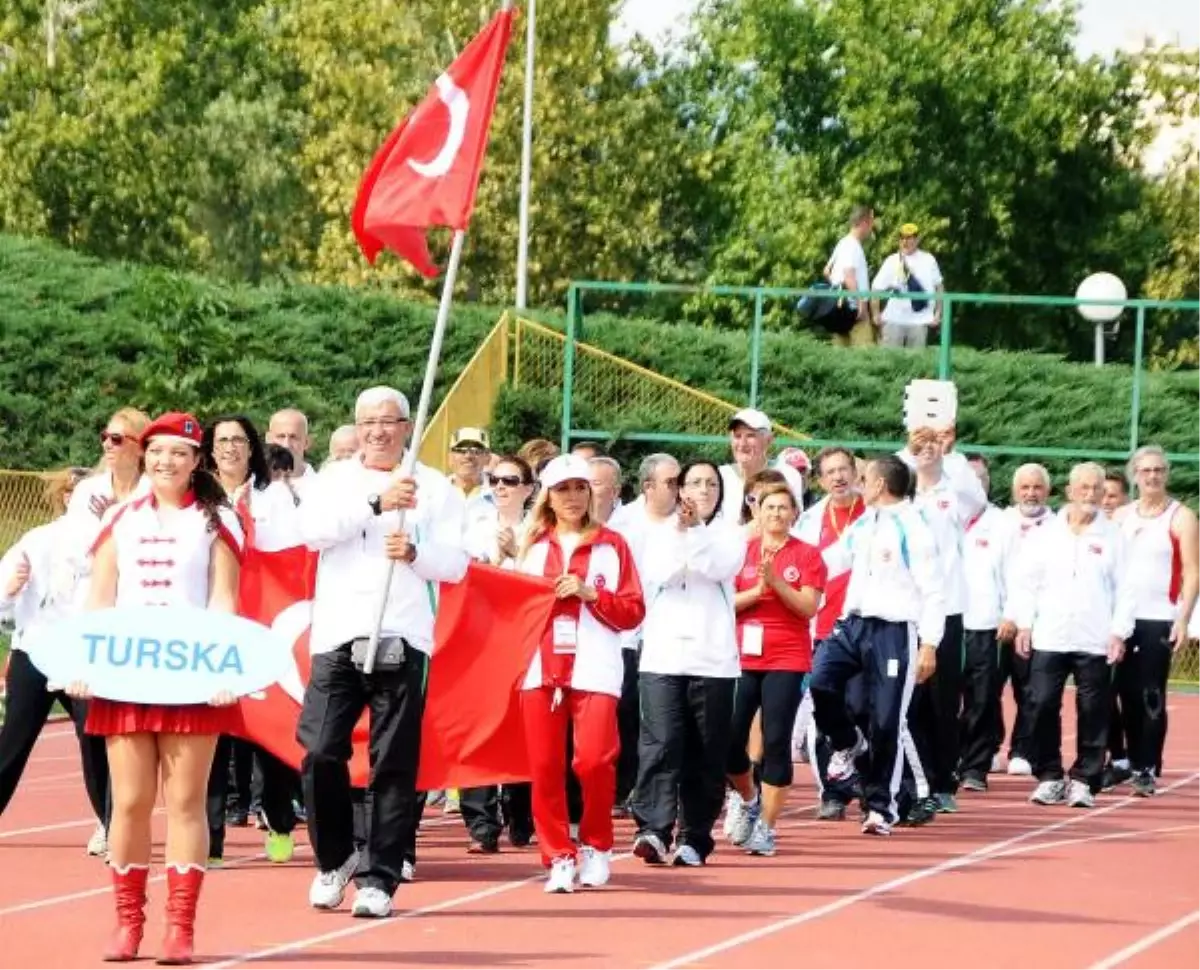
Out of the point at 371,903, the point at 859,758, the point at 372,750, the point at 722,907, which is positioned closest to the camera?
the point at 371,903

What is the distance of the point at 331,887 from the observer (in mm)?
11453

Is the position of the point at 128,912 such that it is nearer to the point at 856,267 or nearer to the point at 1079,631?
the point at 1079,631

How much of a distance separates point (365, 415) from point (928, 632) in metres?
4.59

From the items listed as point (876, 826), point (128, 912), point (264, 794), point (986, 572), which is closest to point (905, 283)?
point (986, 572)

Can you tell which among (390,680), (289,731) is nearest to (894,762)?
(289,731)

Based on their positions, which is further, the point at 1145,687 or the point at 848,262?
the point at 848,262

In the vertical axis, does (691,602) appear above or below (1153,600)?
below

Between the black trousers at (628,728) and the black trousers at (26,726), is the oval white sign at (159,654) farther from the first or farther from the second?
the black trousers at (628,728)

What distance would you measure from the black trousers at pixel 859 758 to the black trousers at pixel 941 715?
1.42 ft

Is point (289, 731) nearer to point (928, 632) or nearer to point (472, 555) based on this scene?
point (472, 555)

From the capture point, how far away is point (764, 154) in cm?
5891

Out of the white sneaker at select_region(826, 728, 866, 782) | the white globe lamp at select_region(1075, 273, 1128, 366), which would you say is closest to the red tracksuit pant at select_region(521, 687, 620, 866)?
the white sneaker at select_region(826, 728, 866, 782)

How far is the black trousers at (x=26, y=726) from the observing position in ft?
43.3

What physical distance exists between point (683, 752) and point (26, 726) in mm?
2785
